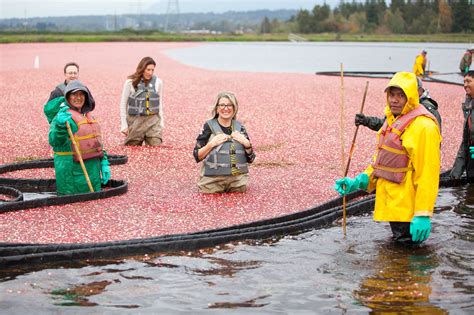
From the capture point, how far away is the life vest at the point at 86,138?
33.9ft

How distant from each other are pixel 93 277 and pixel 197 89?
21.8m

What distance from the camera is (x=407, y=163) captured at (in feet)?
26.3

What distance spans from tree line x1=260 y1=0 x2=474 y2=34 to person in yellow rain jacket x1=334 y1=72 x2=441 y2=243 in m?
32.4

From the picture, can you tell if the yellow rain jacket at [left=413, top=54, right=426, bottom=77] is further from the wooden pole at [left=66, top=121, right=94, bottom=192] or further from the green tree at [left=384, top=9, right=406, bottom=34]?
the green tree at [left=384, top=9, right=406, bottom=34]

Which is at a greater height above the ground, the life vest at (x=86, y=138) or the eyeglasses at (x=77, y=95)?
the eyeglasses at (x=77, y=95)

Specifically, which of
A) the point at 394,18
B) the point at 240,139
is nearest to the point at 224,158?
the point at 240,139

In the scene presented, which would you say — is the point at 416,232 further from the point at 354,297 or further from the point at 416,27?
the point at 416,27

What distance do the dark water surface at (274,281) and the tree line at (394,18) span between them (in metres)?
32.6

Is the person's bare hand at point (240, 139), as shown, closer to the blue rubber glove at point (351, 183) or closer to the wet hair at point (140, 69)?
the blue rubber glove at point (351, 183)

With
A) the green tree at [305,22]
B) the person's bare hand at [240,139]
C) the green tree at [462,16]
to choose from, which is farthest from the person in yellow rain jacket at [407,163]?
the green tree at [305,22]

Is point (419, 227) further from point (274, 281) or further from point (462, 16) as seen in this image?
point (462, 16)

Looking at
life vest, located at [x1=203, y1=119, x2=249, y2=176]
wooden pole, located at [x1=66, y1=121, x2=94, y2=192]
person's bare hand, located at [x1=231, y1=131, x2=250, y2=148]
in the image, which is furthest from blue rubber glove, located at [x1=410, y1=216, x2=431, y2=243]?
wooden pole, located at [x1=66, y1=121, x2=94, y2=192]

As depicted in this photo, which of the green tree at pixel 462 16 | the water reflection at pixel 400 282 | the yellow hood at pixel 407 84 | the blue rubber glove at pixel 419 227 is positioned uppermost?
the green tree at pixel 462 16

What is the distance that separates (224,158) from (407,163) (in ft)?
10.2
